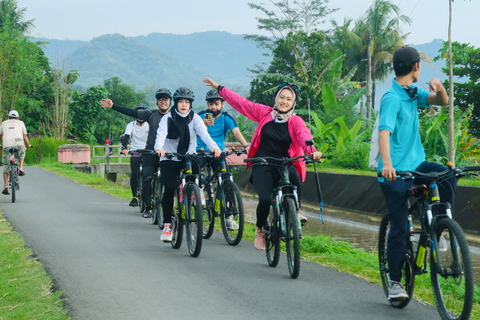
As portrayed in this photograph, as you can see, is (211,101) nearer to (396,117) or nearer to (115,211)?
(115,211)

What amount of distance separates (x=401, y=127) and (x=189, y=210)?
3202mm

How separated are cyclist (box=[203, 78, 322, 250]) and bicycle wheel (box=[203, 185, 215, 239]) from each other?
1.83 m

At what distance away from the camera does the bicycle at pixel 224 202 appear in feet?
26.0

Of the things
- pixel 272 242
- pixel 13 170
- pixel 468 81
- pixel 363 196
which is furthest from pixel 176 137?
pixel 468 81

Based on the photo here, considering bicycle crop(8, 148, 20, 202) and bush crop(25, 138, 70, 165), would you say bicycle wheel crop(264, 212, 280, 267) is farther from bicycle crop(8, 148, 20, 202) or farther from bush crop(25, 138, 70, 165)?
bush crop(25, 138, 70, 165)

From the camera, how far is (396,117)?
15.7 feet

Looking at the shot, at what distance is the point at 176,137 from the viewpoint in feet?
25.9

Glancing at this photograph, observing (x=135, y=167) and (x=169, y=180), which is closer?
(x=169, y=180)

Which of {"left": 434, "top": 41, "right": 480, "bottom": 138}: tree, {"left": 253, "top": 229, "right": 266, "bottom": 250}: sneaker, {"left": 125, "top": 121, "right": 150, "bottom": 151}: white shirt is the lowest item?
{"left": 253, "top": 229, "right": 266, "bottom": 250}: sneaker

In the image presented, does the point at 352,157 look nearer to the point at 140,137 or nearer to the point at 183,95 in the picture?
the point at 140,137

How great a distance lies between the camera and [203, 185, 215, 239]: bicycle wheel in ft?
27.9

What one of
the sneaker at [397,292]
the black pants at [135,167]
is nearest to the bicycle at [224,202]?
the sneaker at [397,292]

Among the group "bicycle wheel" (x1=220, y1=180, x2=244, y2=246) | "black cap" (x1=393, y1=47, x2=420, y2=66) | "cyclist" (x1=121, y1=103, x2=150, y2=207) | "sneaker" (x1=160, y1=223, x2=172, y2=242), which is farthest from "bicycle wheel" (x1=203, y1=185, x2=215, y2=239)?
"black cap" (x1=393, y1=47, x2=420, y2=66)

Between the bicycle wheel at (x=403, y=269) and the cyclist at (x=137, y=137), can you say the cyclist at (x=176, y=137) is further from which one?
the cyclist at (x=137, y=137)
